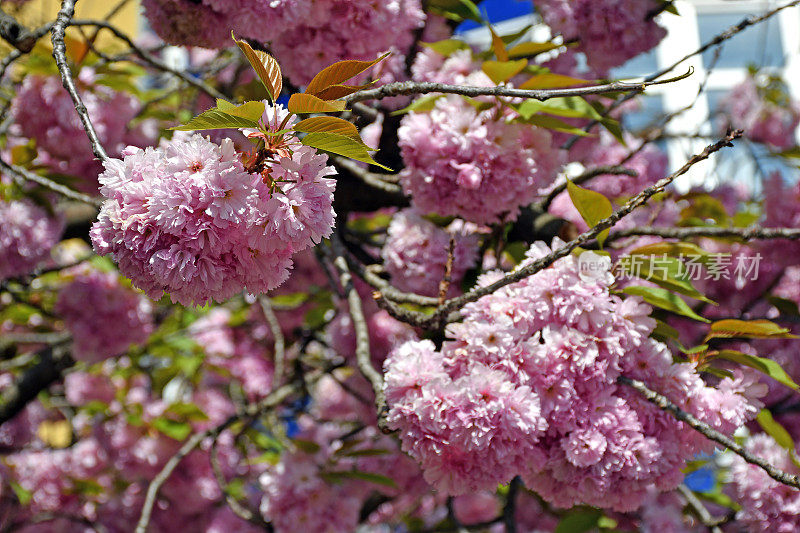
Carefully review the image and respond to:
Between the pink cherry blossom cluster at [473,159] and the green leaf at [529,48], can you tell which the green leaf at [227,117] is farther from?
the green leaf at [529,48]

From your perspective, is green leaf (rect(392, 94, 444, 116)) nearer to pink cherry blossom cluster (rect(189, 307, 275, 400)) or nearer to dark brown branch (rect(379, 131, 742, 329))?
dark brown branch (rect(379, 131, 742, 329))

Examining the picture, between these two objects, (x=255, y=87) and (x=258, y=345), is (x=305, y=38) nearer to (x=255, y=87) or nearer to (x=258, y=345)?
(x=255, y=87)

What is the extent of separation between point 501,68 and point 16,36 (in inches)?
36.0

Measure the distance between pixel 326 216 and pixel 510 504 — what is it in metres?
1.24

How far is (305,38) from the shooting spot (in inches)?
52.9

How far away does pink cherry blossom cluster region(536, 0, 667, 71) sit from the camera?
→ 1539 millimetres

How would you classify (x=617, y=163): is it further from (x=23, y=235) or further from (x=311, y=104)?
(x=23, y=235)

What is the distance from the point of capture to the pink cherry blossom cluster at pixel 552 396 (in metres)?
0.99

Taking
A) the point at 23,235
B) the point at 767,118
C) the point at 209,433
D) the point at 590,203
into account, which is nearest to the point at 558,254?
the point at 590,203

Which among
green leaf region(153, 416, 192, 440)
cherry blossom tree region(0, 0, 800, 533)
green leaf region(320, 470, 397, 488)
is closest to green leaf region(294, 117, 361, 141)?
cherry blossom tree region(0, 0, 800, 533)

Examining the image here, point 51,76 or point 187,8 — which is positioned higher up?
point 187,8

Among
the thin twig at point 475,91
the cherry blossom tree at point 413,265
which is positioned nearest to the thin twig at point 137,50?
the cherry blossom tree at point 413,265

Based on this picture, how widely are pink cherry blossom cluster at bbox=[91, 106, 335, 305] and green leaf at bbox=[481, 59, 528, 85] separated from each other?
544mm

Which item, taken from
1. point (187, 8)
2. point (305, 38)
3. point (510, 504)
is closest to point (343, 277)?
point (305, 38)
